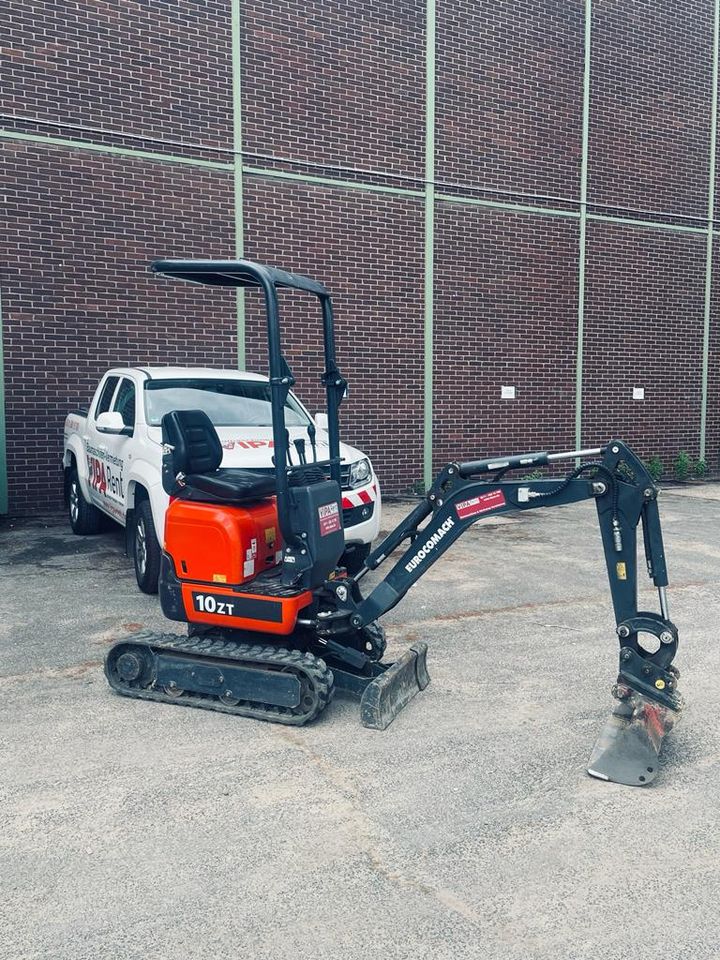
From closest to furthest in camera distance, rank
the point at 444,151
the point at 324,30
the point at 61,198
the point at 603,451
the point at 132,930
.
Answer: the point at 132,930 < the point at 603,451 < the point at 61,198 < the point at 324,30 < the point at 444,151

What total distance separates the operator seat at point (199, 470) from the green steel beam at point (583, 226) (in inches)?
440

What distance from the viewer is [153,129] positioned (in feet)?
39.9

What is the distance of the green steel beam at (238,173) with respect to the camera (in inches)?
494

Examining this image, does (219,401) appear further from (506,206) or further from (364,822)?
(506,206)

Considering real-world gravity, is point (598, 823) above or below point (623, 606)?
below

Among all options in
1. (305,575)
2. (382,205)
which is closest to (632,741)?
(305,575)

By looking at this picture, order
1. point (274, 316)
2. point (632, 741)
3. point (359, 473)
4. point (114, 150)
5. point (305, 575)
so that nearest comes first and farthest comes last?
point (632, 741) → point (274, 316) → point (305, 575) → point (359, 473) → point (114, 150)

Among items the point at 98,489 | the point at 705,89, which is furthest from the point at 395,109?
the point at 98,489

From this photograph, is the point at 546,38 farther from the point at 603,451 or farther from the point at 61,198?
the point at 603,451

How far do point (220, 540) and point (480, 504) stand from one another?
1.47m

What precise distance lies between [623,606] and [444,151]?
1130 cm

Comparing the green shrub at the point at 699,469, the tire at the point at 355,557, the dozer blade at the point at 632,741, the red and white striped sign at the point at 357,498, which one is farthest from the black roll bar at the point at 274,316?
the green shrub at the point at 699,469

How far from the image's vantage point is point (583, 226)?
15547mm

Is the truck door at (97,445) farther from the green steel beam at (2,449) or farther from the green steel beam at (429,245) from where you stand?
the green steel beam at (429,245)
